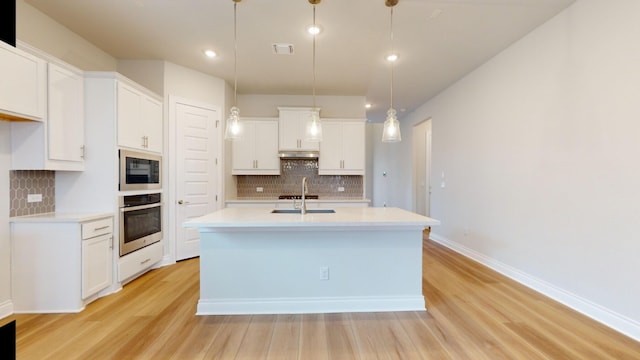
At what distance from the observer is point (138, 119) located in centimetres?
321

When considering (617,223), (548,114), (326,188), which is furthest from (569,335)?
(326,188)

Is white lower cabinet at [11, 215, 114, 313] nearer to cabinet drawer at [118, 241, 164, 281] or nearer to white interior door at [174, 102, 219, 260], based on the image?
cabinet drawer at [118, 241, 164, 281]

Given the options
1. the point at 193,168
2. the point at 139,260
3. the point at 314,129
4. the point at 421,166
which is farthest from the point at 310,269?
the point at 421,166

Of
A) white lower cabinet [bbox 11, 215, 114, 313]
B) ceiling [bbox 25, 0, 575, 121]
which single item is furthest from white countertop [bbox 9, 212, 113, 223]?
ceiling [bbox 25, 0, 575, 121]

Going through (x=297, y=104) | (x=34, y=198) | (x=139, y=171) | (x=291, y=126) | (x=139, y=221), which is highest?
(x=297, y=104)

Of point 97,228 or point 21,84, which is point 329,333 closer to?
point 97,228

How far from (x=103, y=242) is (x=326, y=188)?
3442 millimetres

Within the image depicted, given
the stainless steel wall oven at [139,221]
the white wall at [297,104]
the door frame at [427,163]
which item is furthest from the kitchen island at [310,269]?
the door frame at [427,163]

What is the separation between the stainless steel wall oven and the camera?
2998mm

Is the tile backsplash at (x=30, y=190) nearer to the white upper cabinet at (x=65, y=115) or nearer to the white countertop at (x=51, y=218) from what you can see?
the white countertop at (x=51, y=218)

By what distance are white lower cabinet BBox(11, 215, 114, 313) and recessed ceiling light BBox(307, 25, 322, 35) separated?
116 inches

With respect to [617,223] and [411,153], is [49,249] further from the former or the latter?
[411,153]

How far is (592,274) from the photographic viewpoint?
7.74 feet

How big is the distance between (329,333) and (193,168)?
307 cm
